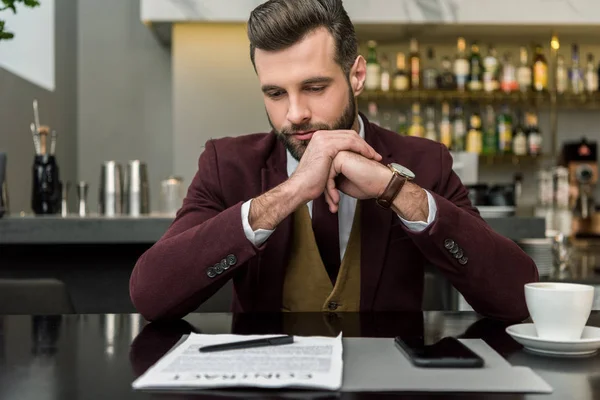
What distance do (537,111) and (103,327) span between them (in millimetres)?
3714

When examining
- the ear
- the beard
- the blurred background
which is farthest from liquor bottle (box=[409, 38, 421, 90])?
the beard

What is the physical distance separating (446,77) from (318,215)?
2852mm

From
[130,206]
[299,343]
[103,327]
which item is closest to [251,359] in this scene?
[299,343]

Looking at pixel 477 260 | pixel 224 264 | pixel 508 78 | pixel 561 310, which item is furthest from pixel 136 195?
pixel 508 78

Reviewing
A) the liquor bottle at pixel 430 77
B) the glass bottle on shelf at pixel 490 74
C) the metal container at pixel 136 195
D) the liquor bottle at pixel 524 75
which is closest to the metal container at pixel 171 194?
the metal container at pixel 136 195

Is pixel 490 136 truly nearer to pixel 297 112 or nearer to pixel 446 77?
pixel 446 77

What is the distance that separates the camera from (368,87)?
3947mm

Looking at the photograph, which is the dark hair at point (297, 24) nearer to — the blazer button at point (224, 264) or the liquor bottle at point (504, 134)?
the blazer button at point (224, 264)

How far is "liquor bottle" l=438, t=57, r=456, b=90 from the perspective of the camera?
→ 399cm

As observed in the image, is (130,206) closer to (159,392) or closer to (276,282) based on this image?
(276,282)

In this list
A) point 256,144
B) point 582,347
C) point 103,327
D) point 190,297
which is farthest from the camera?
point 256,144

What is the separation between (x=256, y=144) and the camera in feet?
4.94

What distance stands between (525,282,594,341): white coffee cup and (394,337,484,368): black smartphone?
0.12 metres

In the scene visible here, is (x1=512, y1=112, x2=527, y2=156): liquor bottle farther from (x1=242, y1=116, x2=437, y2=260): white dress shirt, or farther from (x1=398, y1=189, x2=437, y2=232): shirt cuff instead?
(x1=398, y1=189, x2=437, y2=232): shirt cuff
